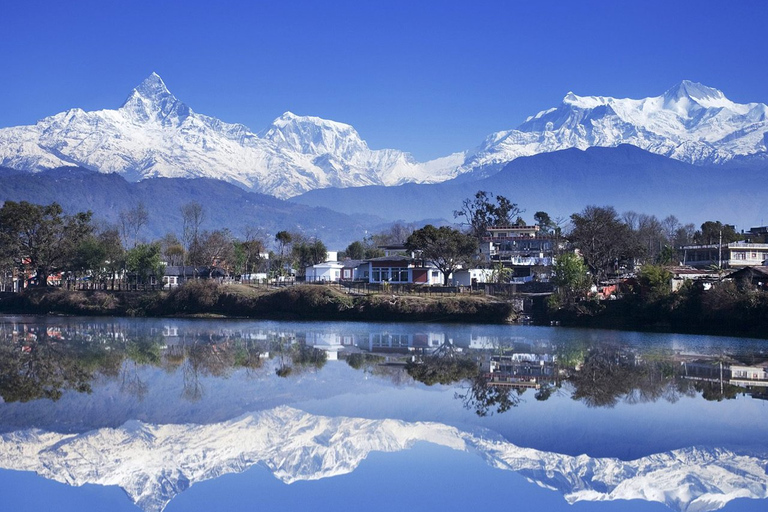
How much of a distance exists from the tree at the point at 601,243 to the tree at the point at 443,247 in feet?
31.5

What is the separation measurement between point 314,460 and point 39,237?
61514 mm

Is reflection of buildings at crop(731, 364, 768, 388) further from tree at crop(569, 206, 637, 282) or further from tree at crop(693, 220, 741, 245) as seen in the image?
tree at crop(693, 220, 741, 245)

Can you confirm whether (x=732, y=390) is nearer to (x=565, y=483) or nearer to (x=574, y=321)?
(x=565, y=483)

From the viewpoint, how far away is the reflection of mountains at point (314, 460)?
19.3m

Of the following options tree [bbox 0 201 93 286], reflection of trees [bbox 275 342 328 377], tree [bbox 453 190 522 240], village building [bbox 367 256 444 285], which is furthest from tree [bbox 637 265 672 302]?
tree [bbox 453 190 522 240]

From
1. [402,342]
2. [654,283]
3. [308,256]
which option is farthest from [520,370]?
[308,256]

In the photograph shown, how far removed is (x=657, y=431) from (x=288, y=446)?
10069mm

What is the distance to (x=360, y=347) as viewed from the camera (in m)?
44.1

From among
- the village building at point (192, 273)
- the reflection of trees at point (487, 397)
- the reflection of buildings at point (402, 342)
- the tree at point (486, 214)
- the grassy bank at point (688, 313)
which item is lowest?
the reflection of trees at point (487, 397)

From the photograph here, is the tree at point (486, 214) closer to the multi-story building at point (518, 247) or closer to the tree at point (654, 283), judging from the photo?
the multi-story building at point (518, 247)

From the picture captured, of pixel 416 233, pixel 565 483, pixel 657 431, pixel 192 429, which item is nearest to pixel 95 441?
pixel 192 429

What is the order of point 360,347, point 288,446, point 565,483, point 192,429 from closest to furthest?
point 565,483 → point 288,446 → point 192,429 → point 360,347

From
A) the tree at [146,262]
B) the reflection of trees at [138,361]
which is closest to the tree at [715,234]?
the tree at [146,262]

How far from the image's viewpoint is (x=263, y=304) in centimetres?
6550
